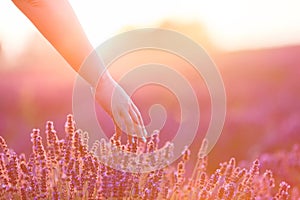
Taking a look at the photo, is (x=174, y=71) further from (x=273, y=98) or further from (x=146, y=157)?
(x=146, y=157)

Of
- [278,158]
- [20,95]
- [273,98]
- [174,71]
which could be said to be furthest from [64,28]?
[20,95]

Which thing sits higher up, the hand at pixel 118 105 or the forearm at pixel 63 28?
the forearm at pixel 63 28

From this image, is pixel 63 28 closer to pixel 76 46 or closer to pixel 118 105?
pixel 76 46

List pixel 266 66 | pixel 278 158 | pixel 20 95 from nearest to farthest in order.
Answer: pixel 278 158, pixel 266 66, pixel 20 95

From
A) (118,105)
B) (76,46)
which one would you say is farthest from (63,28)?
(118,105)

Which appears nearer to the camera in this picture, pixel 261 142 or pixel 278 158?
pixel 278 158

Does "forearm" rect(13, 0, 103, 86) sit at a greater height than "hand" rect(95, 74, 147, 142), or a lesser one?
greater
